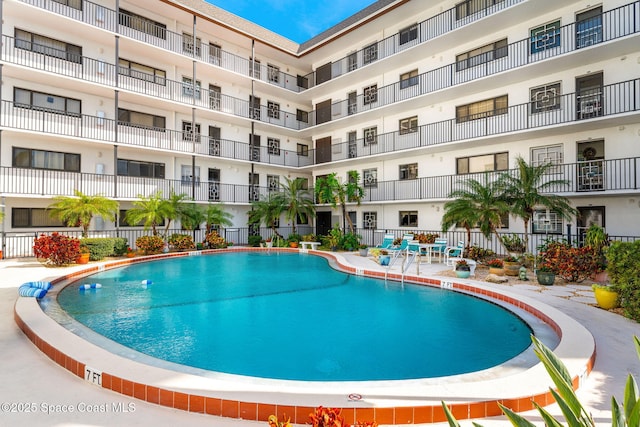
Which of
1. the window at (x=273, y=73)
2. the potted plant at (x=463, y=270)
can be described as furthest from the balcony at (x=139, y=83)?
the potted plant at (x=463, y=270)

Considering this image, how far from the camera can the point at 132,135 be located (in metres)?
19.2

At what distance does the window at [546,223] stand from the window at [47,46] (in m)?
23.9

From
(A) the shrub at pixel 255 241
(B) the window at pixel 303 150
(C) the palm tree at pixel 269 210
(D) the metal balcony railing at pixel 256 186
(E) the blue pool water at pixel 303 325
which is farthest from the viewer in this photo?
(B) the window at pixel 303 150

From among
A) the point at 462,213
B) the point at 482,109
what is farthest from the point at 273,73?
the point at 462,213

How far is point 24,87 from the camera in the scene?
16.3 m

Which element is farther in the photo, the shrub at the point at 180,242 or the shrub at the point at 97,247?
the shrub at the point at 180,242

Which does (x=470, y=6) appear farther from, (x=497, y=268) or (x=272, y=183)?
(x=272, y=183)

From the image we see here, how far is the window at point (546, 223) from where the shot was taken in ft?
50.8

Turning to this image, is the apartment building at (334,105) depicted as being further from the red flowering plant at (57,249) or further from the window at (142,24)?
the red flowering plant at (57,249)

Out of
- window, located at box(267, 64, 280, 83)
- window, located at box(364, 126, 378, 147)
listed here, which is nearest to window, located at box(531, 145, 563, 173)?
window, located at box(364, 126, 378, 147)

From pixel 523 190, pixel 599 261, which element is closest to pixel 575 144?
pixel 523 190

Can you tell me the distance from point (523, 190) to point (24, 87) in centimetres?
2266

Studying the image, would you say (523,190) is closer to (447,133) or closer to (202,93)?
(447,133)

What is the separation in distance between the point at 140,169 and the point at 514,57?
2119 cm
